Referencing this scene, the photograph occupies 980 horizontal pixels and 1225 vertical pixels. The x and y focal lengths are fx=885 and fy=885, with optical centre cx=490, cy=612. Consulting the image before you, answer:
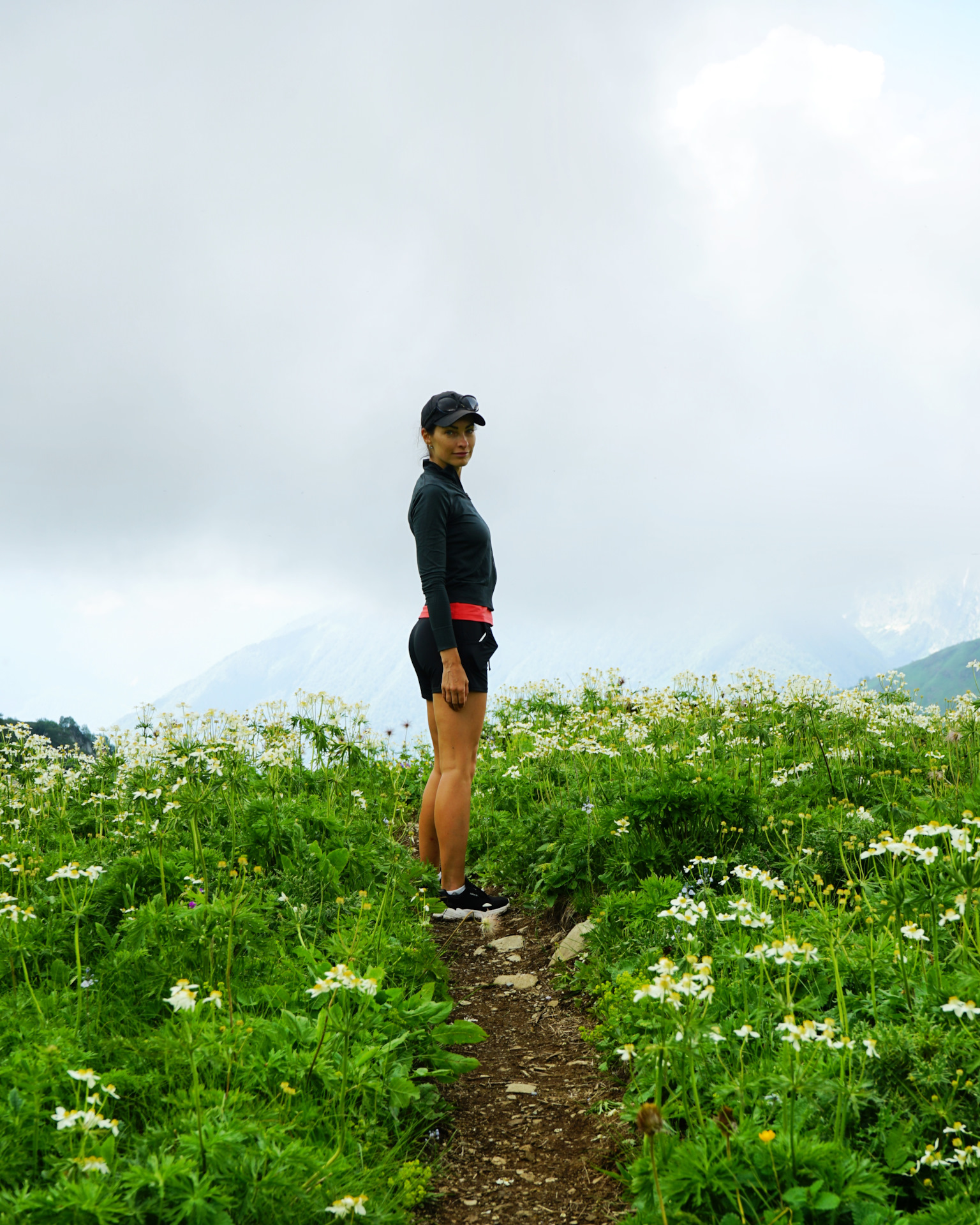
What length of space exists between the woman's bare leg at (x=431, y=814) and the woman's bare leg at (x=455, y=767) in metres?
0.12

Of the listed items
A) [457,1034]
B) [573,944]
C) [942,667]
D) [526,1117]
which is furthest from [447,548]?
[942,667]

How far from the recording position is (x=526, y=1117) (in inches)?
161

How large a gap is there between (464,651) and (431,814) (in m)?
1.39

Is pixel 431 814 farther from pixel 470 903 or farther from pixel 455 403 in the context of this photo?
pixel 455 403

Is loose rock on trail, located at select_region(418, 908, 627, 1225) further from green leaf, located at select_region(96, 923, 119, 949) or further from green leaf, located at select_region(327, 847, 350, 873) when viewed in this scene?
green leaf, located at select_region(96, 923, 119, 949)

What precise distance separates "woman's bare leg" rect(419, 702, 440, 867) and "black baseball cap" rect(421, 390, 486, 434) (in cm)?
204

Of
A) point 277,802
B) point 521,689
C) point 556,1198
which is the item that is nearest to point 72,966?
point 277,802

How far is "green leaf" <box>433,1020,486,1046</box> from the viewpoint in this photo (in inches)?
169

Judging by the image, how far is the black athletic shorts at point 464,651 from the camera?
6.22 m

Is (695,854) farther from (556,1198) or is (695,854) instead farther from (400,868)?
(556,1198)

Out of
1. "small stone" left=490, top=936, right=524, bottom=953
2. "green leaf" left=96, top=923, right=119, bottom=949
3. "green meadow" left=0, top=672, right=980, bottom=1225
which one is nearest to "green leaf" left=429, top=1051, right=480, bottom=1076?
"green meadow" left=0, top=672, right=980, bottom=1225

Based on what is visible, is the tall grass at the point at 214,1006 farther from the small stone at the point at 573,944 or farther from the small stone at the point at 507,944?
the small stone at the point at 573,944

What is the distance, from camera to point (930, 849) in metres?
3.32

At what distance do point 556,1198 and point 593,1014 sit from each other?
4.99 ft
